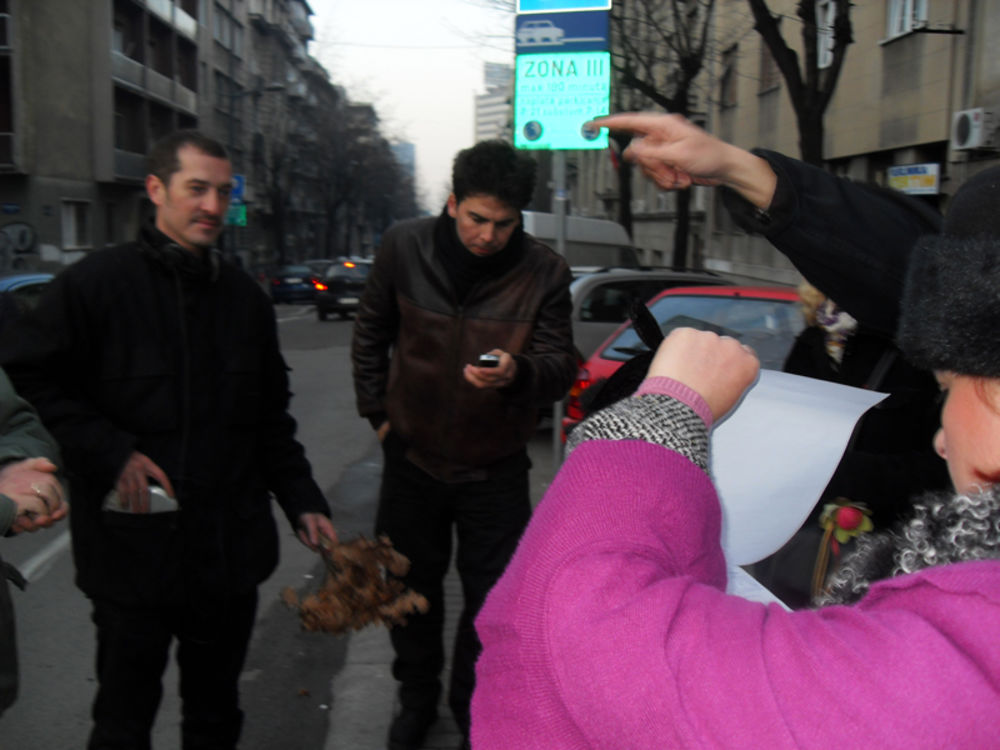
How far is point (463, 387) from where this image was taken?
3113 mm

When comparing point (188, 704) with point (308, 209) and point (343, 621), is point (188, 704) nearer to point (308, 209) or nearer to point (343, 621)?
point (343, 621)

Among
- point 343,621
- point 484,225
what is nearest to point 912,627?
point 343,621

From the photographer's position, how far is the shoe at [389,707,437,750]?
10.8ft

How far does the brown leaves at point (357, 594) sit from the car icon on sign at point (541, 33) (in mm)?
3566

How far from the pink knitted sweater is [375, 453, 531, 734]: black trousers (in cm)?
219

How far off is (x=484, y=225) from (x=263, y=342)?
0.82m

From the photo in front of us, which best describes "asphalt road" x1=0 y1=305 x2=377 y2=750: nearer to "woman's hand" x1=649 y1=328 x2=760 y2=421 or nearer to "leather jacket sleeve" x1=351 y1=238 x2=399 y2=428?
"leather jacket sleeve" x1=351 y1=238 x2=399 y2=428

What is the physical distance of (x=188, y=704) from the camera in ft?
8.82

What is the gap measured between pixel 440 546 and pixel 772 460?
2.29m

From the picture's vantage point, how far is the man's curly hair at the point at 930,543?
82cm

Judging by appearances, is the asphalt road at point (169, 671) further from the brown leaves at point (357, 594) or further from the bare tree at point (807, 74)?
the bare tree at point (807, 74)

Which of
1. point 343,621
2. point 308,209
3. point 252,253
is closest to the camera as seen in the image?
point 343,621

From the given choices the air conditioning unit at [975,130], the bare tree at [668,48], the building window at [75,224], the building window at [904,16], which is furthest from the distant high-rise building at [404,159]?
the air conditioning unit at [975,130]

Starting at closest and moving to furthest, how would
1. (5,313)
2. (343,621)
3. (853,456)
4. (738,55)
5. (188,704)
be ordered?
(853,456)
(343,621)
(188,704)
(5,313)
(738,55)
